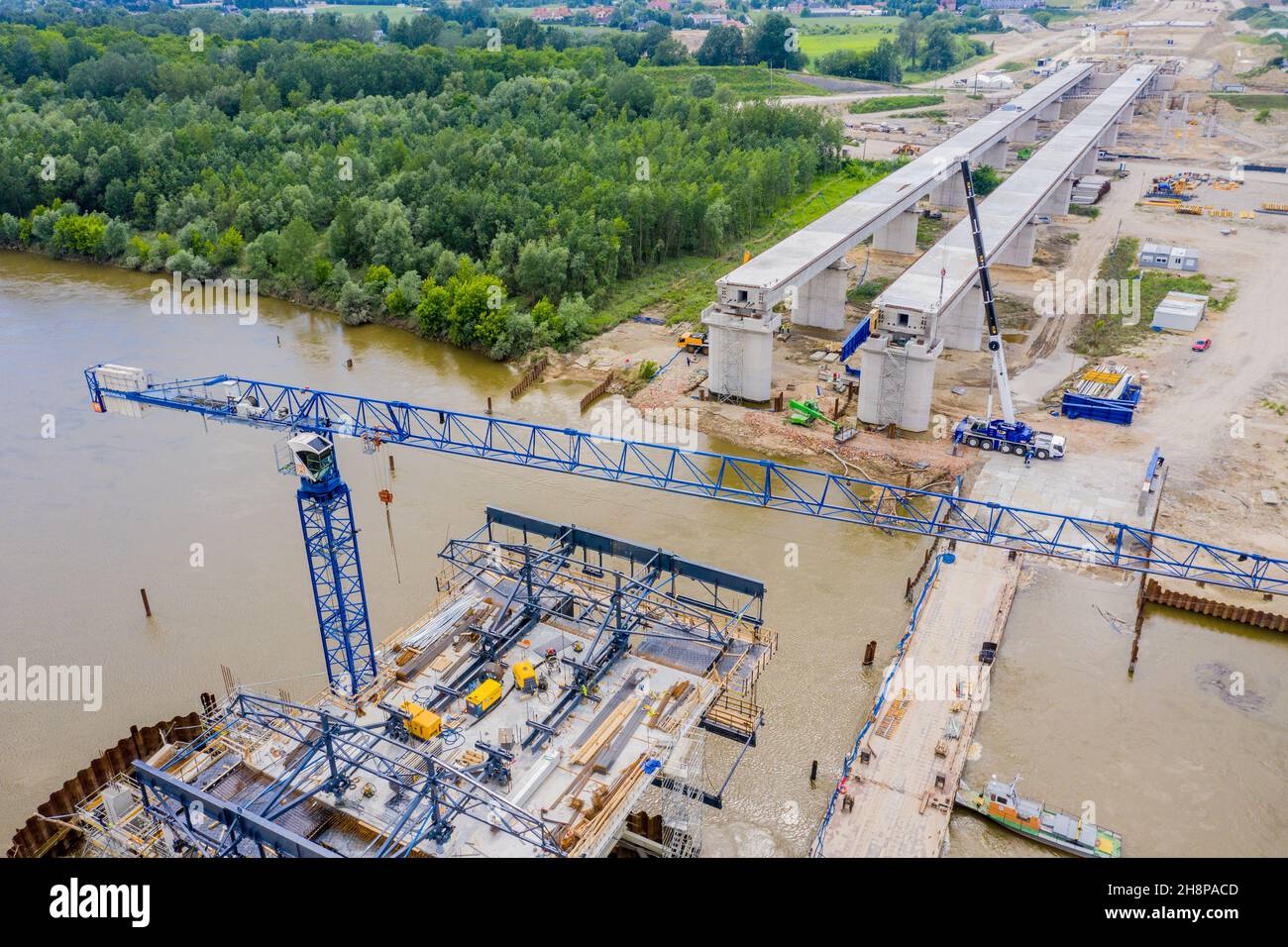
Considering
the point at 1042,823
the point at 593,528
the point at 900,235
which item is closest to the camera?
the point at 1042,823

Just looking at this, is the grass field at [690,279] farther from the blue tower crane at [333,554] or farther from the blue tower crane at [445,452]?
the blue tower crane at [333,554]

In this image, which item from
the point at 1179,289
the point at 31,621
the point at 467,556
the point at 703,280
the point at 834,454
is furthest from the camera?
the point at 703,280

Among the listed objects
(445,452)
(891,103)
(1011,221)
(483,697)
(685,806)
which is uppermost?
(891,103)

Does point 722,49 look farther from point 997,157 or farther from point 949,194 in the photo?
point 949,194

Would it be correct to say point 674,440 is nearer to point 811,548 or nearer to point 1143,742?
point 811,548

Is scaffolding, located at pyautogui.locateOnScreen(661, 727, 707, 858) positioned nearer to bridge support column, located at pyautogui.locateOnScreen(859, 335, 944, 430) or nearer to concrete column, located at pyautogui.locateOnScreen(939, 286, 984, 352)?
bridge support column, located at pyautogui.locateOnScreen(859, 335, 944, 430)

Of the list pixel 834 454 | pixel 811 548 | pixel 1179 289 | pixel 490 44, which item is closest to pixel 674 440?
pixel 834 454

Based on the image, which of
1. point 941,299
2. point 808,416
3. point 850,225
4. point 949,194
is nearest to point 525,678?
point 808,416
